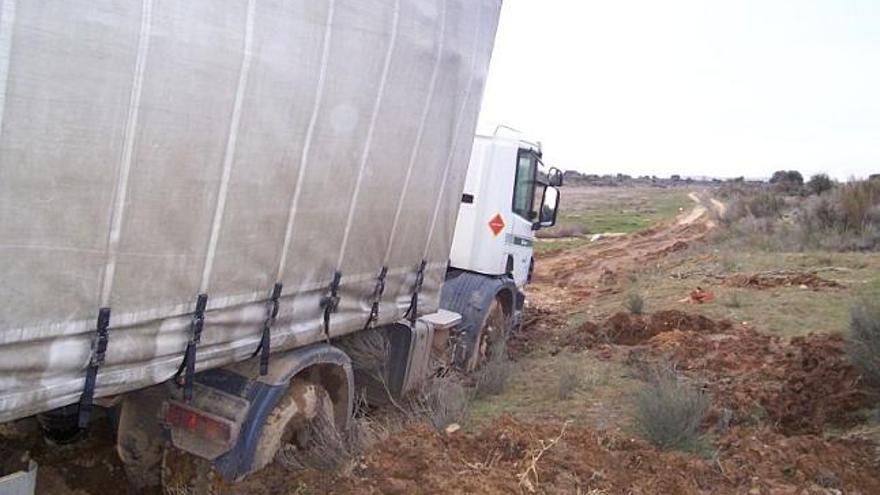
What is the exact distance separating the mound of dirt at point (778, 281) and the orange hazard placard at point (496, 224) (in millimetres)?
6960

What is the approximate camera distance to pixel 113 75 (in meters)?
2.64

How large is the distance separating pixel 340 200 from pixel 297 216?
0.39 meters

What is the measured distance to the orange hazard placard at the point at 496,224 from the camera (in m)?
8.40

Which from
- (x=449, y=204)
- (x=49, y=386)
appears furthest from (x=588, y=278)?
(x=49, y=386)

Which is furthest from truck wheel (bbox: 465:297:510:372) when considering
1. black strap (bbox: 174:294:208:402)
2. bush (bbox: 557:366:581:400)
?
black strap (bbox: 174:294:208:402)

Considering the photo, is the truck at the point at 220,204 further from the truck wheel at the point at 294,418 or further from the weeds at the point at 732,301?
the weeds at the point at 732,301

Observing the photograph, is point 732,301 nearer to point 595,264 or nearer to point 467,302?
point 467,302

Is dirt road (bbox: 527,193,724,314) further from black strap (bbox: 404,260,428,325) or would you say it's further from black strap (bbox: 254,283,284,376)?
black strap (bbox: 254,283,284,376)

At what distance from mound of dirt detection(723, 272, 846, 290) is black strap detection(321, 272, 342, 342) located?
35.2ft

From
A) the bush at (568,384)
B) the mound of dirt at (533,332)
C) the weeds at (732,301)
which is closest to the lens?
the bush at (568,384)

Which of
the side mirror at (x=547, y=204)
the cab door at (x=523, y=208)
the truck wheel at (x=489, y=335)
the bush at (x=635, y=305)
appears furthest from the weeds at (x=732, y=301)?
the truck wheel at (x=489, y=335)

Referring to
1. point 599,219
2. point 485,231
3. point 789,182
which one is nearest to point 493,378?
point 485,231

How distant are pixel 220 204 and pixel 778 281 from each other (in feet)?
Result: 41.7

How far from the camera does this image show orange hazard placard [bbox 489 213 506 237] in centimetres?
840
